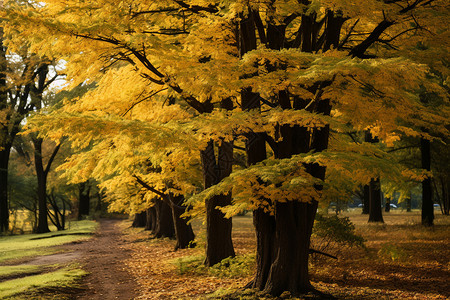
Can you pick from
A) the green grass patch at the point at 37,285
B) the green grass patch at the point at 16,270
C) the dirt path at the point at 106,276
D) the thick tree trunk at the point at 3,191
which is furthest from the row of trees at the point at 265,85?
the thick tree trunk at the point at 3,191

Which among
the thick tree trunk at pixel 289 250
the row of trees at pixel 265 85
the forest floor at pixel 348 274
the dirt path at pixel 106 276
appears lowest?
the dirt path at pixel 106 276

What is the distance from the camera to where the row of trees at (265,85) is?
6836 mm

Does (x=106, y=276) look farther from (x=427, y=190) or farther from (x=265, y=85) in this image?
(x=427, y=190)

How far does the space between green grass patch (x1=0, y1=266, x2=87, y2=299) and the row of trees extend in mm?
2971

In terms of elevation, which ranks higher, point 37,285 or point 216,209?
point 216,209

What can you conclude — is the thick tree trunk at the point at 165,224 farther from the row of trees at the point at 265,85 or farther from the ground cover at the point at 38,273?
the row of trees at the point at 265,85

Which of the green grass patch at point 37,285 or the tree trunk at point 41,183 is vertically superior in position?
the tree trunk at point 41,183

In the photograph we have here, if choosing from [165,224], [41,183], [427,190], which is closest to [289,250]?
[427,190]

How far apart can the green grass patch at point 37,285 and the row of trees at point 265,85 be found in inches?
117

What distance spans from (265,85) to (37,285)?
779 centimetres

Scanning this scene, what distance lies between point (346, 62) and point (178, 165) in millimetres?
8406

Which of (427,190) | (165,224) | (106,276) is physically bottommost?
(106,276)

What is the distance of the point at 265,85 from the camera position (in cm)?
702

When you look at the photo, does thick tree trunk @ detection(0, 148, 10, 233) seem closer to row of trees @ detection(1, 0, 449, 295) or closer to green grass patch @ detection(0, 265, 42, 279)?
green grass patch @ detection(0, 265, 42, 279)
